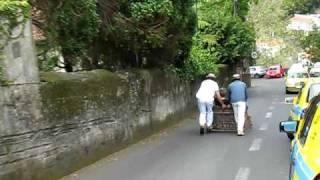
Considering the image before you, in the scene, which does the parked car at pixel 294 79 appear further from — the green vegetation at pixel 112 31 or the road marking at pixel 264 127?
the green vegetation at pixel 112 31

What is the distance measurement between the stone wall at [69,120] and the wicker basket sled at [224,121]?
174cm

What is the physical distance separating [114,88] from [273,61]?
83.2 m

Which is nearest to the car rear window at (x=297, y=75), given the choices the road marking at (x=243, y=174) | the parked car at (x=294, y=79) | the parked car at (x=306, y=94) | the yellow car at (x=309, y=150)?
the parked car at (x=294, y=79)

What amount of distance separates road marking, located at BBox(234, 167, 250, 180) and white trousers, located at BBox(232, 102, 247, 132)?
551 cm

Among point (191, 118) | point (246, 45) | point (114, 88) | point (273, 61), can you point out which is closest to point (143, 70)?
point (114, 88)

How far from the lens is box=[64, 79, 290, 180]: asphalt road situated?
1052 cm

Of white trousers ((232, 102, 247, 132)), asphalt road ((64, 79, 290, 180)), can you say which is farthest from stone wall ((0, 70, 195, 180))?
white trousers ((232, 102, 247, 132))

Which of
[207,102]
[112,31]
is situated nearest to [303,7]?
[207,102]

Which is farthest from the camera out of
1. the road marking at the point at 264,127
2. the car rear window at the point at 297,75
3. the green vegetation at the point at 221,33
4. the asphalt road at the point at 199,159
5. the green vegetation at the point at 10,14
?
the car rear window at the point at 297,75

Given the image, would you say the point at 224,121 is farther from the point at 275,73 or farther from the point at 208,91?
the point at 275,73

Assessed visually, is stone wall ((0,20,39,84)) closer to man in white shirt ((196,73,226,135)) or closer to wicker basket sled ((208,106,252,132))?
man in white shirt ((196,73,226,135))

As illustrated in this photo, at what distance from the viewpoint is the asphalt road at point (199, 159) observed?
1052cm

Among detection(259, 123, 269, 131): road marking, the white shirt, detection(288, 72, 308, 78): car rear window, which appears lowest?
detection(259, 123, 269, 131): road marking

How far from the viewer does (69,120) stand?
1137 cm
